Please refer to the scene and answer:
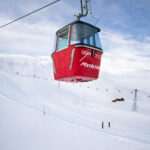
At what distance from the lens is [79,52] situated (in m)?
3.60

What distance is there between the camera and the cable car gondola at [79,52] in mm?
3639

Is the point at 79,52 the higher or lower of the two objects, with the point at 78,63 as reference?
higher

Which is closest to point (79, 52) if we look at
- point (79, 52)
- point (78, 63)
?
point (79, 52)

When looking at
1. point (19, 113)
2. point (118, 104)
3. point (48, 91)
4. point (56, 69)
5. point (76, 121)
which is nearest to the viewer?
point (56, 69)

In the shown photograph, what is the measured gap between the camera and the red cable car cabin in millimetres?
3641

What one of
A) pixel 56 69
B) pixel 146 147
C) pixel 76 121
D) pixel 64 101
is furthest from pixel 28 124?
pixel 56 69

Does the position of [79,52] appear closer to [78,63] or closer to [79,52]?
[79,52]

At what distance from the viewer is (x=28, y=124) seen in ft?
77.7

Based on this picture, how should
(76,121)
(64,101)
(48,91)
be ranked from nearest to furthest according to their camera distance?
(76,121)
(64,101)
(48,91)

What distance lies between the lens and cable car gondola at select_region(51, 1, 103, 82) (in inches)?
143

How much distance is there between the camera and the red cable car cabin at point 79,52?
3.64 m

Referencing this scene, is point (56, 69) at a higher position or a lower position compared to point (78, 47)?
lower

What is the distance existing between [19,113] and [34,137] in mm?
5712

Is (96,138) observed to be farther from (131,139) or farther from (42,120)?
(42,120)
